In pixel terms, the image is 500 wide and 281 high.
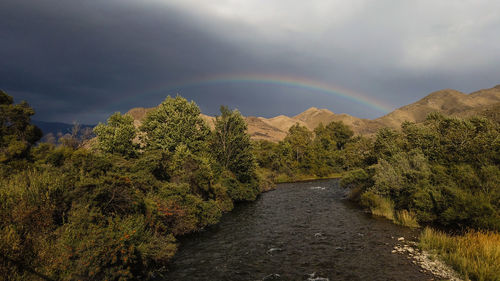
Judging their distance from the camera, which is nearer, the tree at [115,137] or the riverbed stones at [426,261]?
the riverbed stones at [426,261]

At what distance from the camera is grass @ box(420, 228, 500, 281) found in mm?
12922

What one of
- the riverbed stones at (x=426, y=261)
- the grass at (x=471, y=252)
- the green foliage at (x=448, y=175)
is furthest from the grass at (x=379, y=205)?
the grass at (x=471, y=252)

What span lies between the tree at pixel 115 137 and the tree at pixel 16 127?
9253 mm

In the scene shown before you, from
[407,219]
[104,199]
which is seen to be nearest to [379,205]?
[407,219]

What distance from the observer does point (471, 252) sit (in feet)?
49.2

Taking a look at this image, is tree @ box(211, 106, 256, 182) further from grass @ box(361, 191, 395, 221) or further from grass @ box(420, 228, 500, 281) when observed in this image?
grass @ box(420, 228, 500, 281)

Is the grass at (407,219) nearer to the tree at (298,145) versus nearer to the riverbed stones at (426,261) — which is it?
the riverbed stones at (426,261)

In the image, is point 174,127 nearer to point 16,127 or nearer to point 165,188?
point 165,188

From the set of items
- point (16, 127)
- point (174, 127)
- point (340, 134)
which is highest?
point (340, 134)

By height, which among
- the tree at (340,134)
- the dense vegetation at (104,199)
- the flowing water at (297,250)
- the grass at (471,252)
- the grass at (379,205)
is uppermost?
the tree at (340,134)

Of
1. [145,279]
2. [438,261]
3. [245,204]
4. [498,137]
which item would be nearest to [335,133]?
[245,204]

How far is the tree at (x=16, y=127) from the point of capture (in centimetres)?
3123

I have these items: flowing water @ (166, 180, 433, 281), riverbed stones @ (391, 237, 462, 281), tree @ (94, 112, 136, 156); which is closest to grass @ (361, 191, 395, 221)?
flowing water @ (166, 180, 433, 281)

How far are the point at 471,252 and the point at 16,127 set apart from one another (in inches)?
2235
